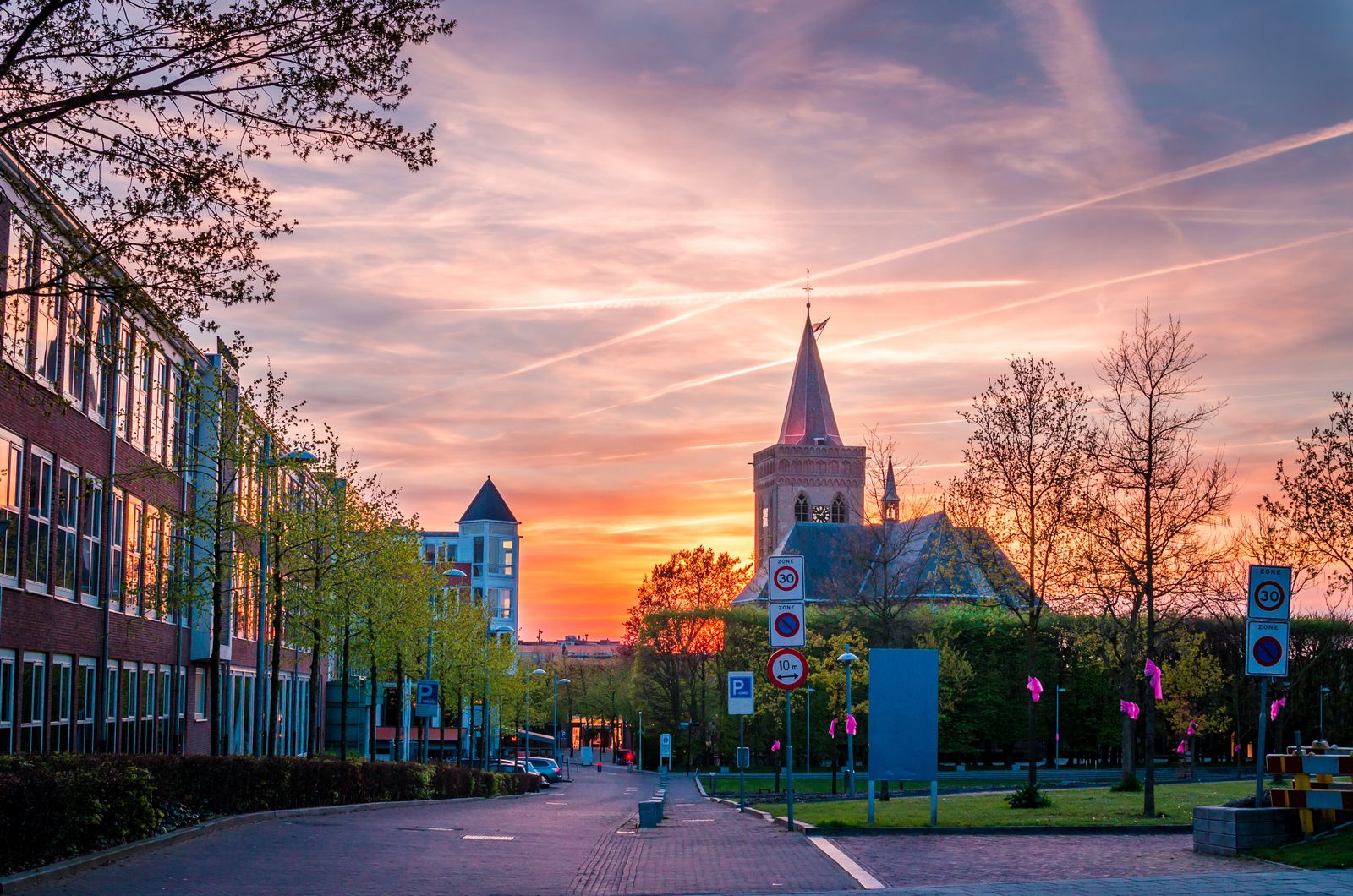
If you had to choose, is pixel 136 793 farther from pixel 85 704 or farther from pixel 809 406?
pixel 809 406

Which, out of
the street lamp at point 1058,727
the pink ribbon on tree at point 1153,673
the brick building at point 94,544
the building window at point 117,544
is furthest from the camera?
the street lamp at point 1058,727

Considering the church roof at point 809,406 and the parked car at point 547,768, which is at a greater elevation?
the church roof at point 809,406

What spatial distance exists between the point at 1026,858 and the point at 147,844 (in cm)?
997

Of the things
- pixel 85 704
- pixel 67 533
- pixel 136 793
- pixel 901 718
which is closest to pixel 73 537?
pixel 67 533

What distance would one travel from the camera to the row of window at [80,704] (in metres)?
26.7

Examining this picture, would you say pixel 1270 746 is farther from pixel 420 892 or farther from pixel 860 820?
pixel 420 892

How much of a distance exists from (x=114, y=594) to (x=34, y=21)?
81.0 feet

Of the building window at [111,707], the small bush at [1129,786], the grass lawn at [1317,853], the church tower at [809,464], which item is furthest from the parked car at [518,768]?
the church tower at [809,464]

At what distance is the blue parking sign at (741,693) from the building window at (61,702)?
13.2 metres

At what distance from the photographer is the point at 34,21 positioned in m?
11.4

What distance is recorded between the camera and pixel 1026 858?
57.1 ft

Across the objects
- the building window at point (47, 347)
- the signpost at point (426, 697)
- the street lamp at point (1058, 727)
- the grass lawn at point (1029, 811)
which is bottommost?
the street lamp at point (1058, 727)

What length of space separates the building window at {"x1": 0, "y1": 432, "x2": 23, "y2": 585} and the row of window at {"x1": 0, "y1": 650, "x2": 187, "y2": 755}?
150 centimetres

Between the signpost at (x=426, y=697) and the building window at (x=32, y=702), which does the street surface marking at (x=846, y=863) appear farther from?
the signpost at (x=426, y=697)
